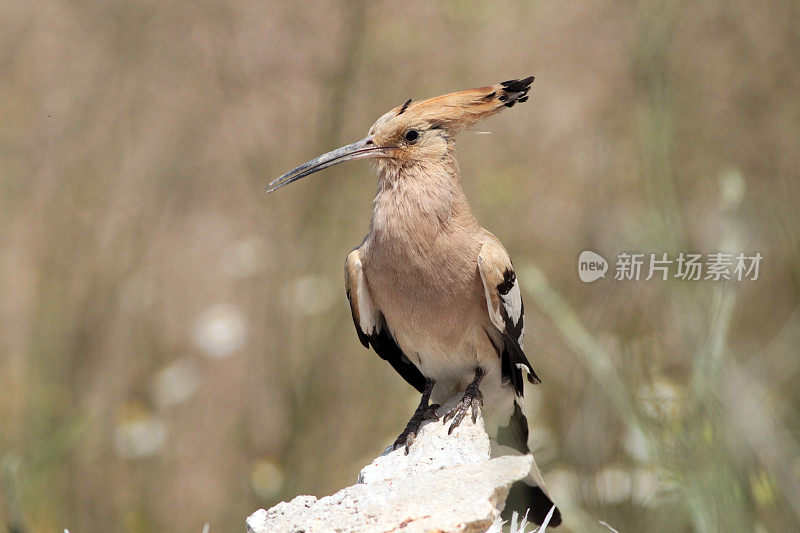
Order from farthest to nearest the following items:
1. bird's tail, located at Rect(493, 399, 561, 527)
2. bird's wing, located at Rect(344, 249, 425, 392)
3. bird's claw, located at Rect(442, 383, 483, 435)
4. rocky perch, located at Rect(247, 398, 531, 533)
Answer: bird's wing, located at Rect(344, 249, 425, 392)
bird's tail, located at Rect(493, 399, 561, 527)
bird's claw, located at Rect(442, 383, 483, 435)
rocky perch, located at Rect(247, 398, 531, 533)

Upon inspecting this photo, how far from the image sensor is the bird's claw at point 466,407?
6.03ft

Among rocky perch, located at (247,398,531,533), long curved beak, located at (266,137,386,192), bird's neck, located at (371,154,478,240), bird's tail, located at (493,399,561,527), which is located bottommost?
rocky perch, located at (247,398,531,533)

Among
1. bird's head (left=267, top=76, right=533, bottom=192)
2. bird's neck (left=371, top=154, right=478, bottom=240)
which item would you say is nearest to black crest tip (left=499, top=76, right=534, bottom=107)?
bird's head (left=267, top=76, right=533, bottom=192)

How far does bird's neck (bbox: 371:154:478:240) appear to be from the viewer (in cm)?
190

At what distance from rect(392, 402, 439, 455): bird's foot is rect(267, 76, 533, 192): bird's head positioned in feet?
1.98

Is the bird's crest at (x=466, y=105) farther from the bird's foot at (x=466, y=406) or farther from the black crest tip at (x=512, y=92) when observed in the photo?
the bird's foot at (x=466, y=406)

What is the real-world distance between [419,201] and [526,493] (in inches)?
29.3

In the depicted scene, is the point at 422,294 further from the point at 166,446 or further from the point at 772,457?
the point at 166,446

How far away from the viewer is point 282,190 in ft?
12.3

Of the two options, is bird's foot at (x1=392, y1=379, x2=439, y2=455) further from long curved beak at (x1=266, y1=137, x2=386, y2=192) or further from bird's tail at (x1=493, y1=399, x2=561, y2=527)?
long curved beak at (x1=266, y1=137, x2=386, y2=192)

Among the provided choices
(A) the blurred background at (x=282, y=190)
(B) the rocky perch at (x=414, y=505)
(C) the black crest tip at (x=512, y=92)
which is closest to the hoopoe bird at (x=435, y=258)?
(C) the black crest tip at (x=512, y=92)

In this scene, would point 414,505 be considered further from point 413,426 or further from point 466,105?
point 466,105

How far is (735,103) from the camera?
3.64 m

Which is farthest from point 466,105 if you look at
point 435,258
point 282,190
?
point 282,190
